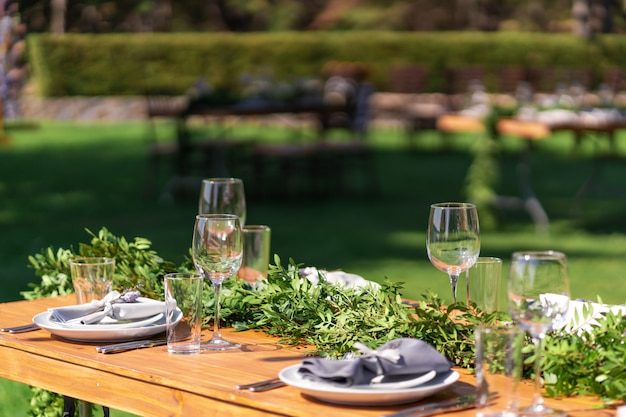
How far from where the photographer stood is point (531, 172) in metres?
16.6

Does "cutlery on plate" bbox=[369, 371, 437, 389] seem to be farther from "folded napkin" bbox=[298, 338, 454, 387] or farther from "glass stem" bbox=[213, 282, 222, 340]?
"glass stem" bbox=[213, 282, 222, 340]

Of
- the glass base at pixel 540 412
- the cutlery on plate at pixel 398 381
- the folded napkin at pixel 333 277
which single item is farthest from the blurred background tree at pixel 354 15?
the glass base at pixel 540 412

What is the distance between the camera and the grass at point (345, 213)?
8.45 metres

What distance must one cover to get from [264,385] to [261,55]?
25229 mm

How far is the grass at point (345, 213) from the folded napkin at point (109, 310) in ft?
5.50

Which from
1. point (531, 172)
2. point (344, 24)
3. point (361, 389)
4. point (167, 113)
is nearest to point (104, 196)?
point (167, 113)

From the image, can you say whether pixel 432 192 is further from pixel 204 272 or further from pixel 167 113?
pixel 204 272

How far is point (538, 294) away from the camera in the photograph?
1847mm

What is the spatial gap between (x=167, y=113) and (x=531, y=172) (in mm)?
6569

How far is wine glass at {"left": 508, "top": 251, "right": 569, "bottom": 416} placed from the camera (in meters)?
1.84

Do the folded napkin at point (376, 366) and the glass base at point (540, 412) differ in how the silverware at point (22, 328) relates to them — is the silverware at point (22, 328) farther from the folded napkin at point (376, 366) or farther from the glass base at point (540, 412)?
the glass base at point (540, 412)

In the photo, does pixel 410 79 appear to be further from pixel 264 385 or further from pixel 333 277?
pixel 264 385

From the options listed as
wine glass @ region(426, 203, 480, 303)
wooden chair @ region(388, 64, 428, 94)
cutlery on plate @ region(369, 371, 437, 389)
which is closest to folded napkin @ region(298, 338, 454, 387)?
cutlery on plate @ region(369, 371, 437, 389)

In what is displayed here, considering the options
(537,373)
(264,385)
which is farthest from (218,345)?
(537,373)
